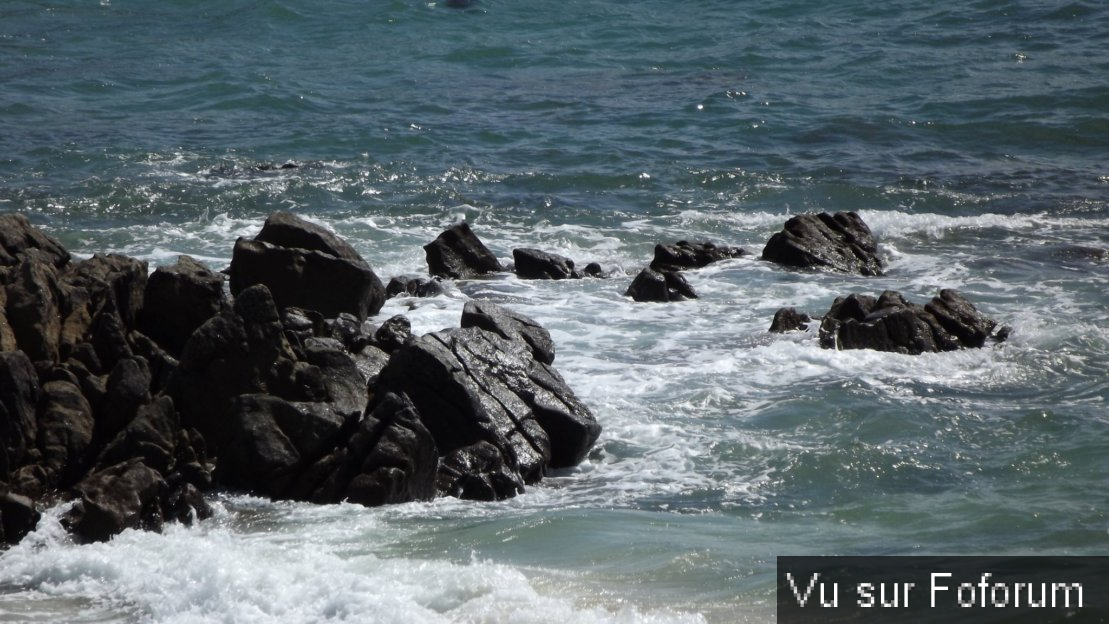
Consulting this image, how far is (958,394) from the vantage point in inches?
459

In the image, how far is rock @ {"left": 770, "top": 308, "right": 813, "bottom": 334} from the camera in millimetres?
13758

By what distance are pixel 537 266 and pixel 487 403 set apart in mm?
6434

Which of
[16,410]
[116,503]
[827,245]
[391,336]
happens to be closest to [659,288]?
[827,245]

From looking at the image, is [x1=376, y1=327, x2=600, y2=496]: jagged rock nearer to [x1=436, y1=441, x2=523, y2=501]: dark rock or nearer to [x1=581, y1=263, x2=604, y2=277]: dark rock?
[x1=436, y1=441, x2=523, y2=501]: dark rock

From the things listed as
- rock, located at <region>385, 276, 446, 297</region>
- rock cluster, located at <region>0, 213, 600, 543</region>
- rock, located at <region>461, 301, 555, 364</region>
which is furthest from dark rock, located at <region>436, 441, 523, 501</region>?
rock, located at <region>385, 276, 446, 297</region>

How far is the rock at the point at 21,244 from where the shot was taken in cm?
1109

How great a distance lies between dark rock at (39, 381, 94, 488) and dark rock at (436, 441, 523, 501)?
2.51 m

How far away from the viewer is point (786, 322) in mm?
13789

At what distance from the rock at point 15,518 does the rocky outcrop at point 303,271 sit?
182 inches

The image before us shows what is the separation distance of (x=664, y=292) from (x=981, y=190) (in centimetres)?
876

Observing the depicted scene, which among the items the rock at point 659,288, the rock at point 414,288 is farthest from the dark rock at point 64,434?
the rock at point 659,288

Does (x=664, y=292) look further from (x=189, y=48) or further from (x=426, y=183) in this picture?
Answer: (x=189, y=48)

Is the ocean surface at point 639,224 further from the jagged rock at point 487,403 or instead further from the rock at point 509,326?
the rock at point 509,326

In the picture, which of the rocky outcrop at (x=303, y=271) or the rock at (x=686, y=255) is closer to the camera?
the rocky outcrop at (x=303, y=271)
